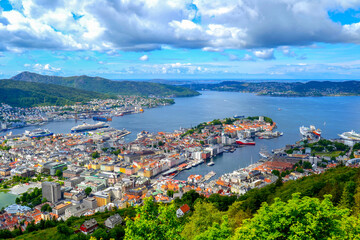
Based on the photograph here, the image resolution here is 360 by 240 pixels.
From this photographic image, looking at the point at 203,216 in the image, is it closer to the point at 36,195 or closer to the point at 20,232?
the point at 20,232

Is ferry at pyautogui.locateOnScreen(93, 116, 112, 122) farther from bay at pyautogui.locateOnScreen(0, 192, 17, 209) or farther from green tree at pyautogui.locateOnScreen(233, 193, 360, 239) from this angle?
green tree at pyautogui.locateOnScreen(233, 193, 360, 239)

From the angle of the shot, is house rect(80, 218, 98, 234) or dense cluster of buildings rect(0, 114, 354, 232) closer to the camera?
house rect(80, 218, 98, 234)

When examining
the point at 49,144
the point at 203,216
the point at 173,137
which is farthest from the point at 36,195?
the point at 173,137

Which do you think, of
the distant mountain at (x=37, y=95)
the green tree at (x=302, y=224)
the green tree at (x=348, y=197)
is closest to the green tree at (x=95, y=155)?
the green tree at (x=348, y=197)

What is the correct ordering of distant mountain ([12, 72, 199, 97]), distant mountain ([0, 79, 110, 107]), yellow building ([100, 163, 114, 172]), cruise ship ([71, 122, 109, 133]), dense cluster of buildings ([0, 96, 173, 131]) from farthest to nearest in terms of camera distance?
distant mountain ([12, 72, 199, 97]), distant mountain ([0, 79, 110, 107]), dense cluster of buildings ([0, 96, 173, 131]), cruise ship ([71, 122, 109, 133]), yellow building ([100, 163, 114, 172])

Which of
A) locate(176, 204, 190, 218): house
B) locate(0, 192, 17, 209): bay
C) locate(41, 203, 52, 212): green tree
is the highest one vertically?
locate(176, 204, 190, 218): house

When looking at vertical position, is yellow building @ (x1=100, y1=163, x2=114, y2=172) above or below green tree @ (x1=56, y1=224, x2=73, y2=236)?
below

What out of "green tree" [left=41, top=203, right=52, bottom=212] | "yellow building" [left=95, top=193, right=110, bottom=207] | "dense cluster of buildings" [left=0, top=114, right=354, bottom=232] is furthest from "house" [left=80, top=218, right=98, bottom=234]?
"green tree" [left=41, top=203, right=52, bottom=212]
